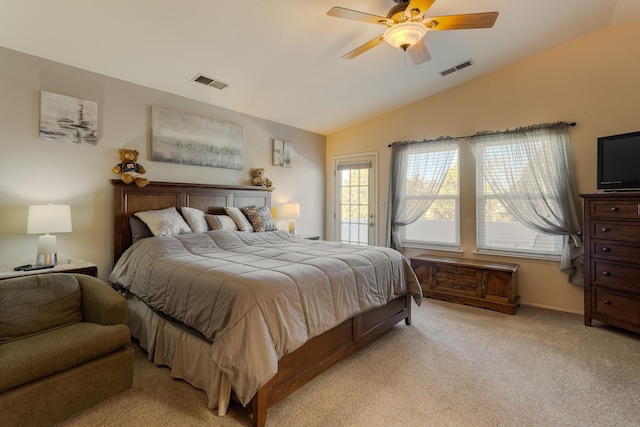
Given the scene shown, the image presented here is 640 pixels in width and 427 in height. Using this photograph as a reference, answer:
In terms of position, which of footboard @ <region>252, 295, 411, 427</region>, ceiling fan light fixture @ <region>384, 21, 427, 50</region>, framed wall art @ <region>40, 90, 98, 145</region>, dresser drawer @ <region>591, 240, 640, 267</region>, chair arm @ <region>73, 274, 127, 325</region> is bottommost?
footboard @ <region>252, 295, 411, 427</region>

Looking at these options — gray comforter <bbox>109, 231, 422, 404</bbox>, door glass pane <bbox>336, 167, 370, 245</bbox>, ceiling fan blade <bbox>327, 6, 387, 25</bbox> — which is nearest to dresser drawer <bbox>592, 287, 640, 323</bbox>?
gray comforter <bbox>109, 231, 422, 404</bbox>

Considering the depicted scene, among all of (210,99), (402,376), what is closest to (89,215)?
(210,99)

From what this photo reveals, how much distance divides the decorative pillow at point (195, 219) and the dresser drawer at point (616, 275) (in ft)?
13.8

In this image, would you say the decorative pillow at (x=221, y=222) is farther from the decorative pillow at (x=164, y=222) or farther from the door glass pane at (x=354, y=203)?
the door glass pane at (x=354, y=203)

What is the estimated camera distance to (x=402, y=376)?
7.53ft

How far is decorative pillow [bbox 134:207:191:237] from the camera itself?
3.11 m

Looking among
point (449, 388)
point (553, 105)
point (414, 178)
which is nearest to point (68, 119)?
point (449, 388)

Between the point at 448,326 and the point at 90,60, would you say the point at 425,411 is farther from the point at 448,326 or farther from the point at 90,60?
the point at 90,60

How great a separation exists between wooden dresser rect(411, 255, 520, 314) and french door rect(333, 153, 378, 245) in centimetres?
125

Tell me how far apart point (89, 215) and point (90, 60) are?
1499 millimetres

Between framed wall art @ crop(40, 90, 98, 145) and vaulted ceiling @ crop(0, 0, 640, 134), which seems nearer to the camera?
vaulted ceiling @ crop(0, 0, 640, 134)

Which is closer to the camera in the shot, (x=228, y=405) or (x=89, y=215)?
(x=228, y=405)

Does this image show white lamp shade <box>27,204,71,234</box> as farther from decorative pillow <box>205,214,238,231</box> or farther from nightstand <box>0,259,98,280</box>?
decorative pillow <box>205,214,238,231</box>

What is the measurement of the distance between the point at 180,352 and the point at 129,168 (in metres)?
2.09
